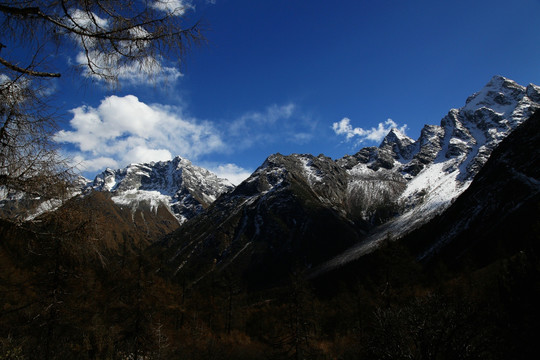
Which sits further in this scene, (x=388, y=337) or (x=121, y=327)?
(x=121, y=327)

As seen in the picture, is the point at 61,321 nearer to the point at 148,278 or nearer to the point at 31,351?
the point at 31,351

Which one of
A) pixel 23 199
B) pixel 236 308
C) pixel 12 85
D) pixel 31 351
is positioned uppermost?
pixel 12 85

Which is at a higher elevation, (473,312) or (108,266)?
(108,266)

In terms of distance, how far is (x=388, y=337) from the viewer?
13.5 m

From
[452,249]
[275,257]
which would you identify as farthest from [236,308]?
[275,257]

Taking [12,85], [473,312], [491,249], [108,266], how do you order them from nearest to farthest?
[12,85] → [108,266] → [473,312] → [491,249]

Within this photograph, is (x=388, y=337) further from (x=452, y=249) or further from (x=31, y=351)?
(x=452, y=249)

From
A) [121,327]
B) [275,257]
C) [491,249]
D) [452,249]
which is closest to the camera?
[121,327]

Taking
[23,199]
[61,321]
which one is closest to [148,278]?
[61,321]

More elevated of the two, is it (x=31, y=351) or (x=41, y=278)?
(x=41, y=278)

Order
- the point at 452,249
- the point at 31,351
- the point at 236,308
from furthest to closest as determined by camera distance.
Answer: the point at 452,249, the point at 236,308, the point at 31,351

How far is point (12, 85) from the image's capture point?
3736 mm

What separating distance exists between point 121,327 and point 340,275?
12128 cm

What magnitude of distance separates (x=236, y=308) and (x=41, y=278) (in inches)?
1507
